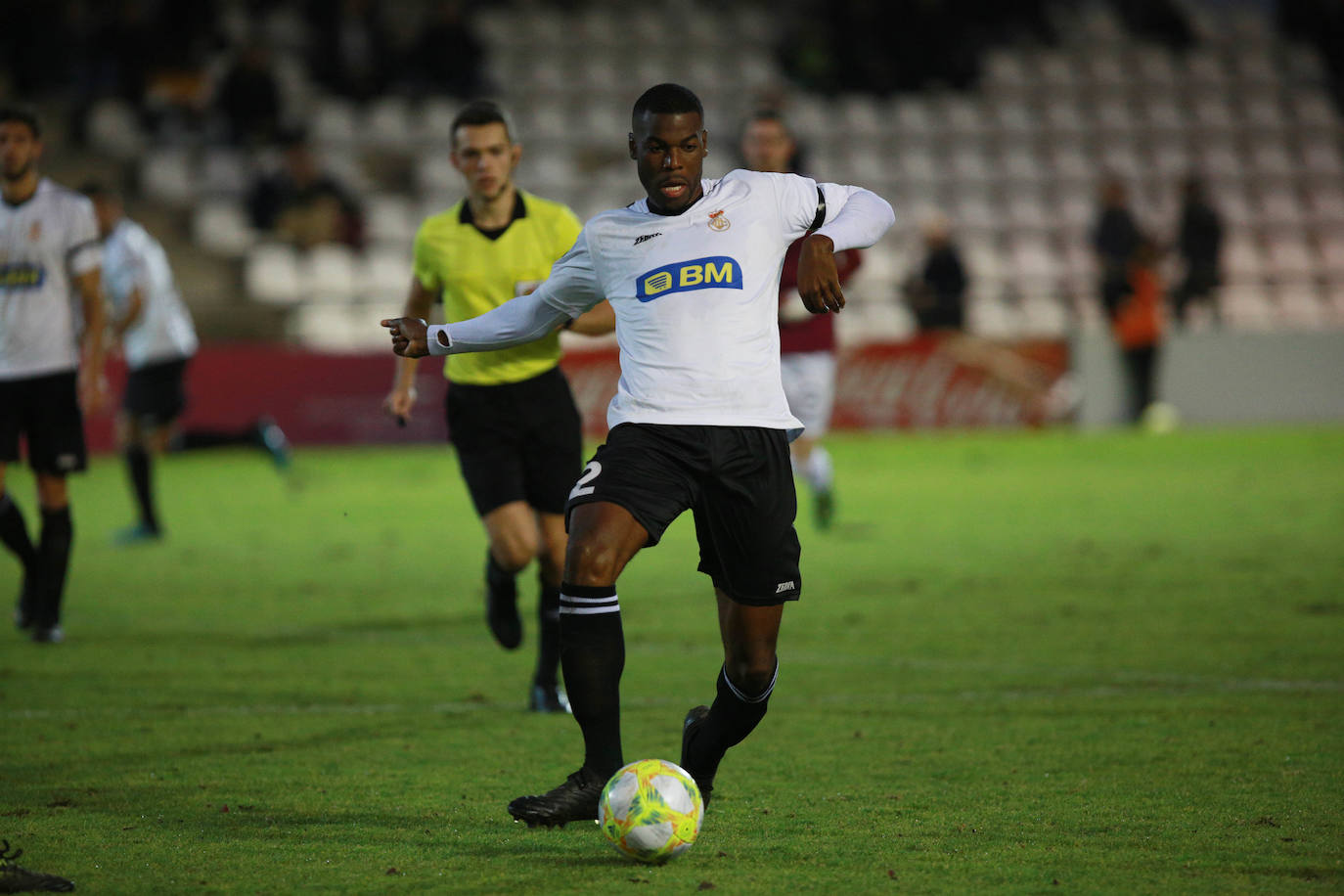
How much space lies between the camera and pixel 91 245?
8.18 metres

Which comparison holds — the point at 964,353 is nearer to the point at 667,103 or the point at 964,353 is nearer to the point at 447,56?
the point at 447,56

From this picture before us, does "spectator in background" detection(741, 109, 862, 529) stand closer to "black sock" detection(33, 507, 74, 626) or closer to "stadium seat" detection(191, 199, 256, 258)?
"black sock" detection(33, 507, 74, 626)

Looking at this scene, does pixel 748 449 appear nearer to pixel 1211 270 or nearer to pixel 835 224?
pixel 835 224

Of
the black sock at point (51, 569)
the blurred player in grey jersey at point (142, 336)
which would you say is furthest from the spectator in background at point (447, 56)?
the black sock at point (51, 569)

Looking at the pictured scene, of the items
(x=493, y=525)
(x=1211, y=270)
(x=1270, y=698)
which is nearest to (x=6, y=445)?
(x=493, y=525)

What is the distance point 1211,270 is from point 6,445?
17.5 meters

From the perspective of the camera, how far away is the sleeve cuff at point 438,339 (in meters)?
5.07

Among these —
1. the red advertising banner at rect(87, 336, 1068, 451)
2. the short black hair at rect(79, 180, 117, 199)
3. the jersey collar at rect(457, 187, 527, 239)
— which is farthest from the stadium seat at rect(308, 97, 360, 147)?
the jersey collar at rect(457, 187, 527, 239)

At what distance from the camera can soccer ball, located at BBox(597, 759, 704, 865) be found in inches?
167

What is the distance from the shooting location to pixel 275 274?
840 inches

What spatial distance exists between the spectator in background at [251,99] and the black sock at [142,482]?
10342mm

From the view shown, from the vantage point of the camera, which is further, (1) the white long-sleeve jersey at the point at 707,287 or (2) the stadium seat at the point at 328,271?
(2) the stadium seat at the point at 328,271

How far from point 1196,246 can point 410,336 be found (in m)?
A: 19.0

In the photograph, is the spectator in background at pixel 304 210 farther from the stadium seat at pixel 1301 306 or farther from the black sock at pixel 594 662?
the black sock at pixel 594 662
